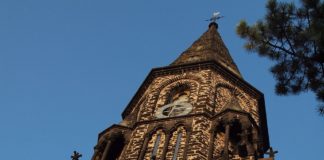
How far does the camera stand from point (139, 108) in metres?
22.6

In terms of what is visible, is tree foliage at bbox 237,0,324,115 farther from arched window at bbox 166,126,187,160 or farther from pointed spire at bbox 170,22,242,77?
pointed spire at bbox 170,22,242,77

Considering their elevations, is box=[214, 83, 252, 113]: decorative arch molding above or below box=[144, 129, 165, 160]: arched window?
above

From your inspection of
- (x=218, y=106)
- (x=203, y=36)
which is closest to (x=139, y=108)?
(x=218, y=106)

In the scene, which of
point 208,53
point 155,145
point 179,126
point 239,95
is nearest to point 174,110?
point 179,126

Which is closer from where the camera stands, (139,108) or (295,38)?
(295,38)

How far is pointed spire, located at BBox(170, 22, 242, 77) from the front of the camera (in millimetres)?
24328

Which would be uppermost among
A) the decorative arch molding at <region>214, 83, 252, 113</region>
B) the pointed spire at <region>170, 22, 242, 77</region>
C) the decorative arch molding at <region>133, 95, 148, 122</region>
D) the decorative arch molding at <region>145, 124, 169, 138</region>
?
the pointed spire at <region>170, 22, 242, 77</region>

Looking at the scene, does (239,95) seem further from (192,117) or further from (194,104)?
(192,117)

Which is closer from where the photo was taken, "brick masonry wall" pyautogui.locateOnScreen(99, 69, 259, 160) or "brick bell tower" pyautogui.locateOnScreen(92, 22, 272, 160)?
"brick bell tower" pyautogui.locateOnScreen(92, 22, 272, 160)

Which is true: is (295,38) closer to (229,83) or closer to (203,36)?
(229,83)

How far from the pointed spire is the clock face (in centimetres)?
308

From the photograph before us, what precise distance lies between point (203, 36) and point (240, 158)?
41.5 feet

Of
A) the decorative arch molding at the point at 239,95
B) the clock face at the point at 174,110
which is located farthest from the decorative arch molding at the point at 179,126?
the decorative arch molding at the point at 239,95

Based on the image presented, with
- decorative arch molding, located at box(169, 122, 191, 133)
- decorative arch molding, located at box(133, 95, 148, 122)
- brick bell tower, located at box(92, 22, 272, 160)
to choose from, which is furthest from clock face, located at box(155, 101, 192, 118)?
decorative arch molding, located at box(133, 95, 148, 122)
